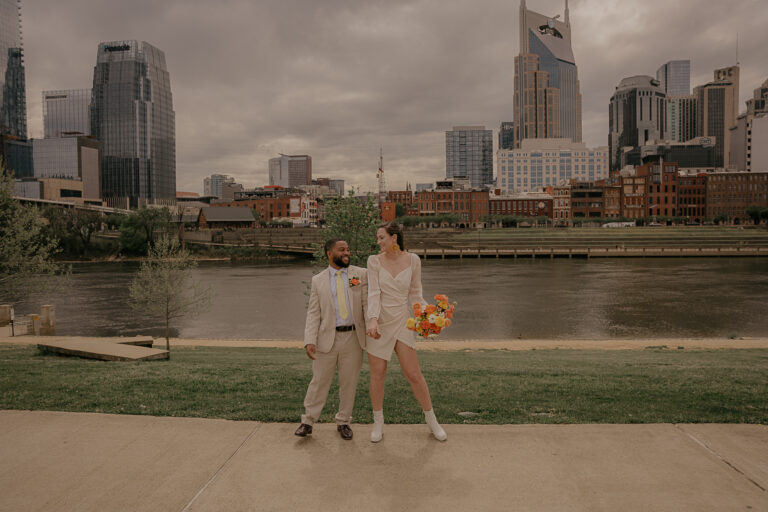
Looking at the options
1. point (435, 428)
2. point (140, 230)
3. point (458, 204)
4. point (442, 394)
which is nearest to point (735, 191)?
point (458, 204)

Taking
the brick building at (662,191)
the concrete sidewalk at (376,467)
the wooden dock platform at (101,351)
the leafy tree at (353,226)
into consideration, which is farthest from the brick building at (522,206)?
the concrete sidewalk at (376,467)

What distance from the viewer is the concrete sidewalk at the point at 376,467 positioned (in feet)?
13.5

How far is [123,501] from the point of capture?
4.11 metres

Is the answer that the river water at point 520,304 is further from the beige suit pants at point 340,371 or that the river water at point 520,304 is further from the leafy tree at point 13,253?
the beige suit pants at point 340,371

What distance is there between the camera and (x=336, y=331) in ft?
18.6

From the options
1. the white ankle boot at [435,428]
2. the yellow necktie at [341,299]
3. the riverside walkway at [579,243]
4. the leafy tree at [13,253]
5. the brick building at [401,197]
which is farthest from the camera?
the brick building at [401,197]

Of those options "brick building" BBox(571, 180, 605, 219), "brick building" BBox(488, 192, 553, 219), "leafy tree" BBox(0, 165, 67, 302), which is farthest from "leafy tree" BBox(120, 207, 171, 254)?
"brick building" BBox(571, 180, 605, 219)

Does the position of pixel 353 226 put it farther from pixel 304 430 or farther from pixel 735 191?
pixel 735 191

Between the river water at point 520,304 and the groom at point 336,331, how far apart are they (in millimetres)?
20315

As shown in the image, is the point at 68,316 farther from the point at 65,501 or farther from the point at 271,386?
the point at 65,501

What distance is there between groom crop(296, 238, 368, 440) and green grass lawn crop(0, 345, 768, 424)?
0.56 m

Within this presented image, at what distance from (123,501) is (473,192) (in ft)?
498

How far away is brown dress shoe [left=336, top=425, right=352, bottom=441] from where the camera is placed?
5.39m

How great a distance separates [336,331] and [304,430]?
106cm
